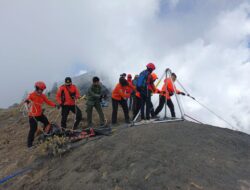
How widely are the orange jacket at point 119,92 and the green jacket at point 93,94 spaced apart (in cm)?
74

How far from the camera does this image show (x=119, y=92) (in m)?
11.4

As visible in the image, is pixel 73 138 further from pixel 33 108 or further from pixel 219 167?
pixel 219 167

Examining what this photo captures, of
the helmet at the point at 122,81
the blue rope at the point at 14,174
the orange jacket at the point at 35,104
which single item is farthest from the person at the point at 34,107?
the helmet at the point at 122,81

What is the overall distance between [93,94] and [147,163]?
17.6 ft

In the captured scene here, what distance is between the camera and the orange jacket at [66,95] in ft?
34.5

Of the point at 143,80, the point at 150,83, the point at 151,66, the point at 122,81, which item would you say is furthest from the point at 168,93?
the point at 122,81

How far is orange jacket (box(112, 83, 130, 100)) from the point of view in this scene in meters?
11.4

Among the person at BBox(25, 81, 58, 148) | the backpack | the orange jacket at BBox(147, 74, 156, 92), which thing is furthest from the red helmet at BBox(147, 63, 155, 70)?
the person at BBox(25, 81, 58, 148)

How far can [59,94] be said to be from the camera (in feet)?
34.4

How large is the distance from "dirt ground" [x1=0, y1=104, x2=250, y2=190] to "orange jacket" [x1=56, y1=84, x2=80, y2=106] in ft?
7.71

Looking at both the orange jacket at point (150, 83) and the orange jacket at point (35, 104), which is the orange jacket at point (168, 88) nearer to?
the orange jacket at point (150, 83)

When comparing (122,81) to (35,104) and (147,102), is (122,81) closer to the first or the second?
(147,102)

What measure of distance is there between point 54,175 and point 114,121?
208 inches

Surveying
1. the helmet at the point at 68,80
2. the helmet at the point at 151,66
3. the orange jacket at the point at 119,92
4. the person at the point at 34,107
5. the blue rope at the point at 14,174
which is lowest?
the blue rope at the point at 14,174
